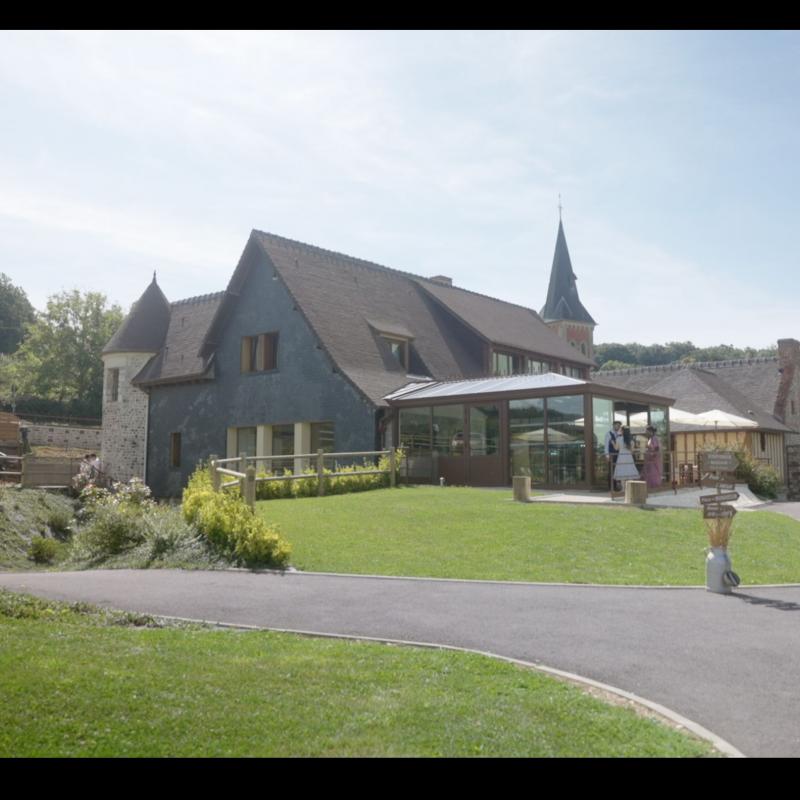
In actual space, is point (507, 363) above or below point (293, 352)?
above

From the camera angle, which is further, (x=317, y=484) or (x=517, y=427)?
(x=517, y=427)

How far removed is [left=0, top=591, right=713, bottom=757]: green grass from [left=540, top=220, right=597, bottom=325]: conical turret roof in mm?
50757

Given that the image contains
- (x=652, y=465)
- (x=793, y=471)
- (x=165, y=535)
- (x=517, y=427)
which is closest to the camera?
(x=165, y=535)

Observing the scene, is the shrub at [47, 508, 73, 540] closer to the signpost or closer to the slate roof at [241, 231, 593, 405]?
the slate roof at [241, 231, 593, 405]

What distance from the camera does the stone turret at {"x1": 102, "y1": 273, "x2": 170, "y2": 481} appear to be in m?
34.5

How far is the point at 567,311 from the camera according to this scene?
56.6 metres

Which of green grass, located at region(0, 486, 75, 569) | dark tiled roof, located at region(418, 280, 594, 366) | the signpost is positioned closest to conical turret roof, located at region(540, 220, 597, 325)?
dark tiled roof, located at region(418, 280, 594, 366)

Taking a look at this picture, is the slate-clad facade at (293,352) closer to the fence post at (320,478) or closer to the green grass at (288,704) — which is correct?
the fence post at (320,478)

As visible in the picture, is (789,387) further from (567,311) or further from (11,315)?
(11,315)

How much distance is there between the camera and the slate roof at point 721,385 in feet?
121

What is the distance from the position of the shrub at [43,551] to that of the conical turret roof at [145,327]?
16.5m

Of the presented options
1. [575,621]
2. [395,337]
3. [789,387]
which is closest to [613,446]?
[395,337]

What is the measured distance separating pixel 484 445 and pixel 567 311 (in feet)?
110
